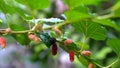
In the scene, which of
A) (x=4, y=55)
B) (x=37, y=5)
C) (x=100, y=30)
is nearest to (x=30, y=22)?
(x=37, y=5)

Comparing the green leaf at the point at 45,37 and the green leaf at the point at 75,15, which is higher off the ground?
the green leaf at the point at 75,15

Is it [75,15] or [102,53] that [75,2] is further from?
[102,53]

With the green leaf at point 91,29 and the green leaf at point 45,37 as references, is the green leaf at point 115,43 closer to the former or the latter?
the green leaf at point 91,29

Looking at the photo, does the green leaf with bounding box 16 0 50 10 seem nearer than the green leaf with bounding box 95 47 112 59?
Yes

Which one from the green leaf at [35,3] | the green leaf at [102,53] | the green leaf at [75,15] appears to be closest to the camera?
the green leaf at [75,15]

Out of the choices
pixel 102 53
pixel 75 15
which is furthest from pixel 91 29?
pixel 102 53

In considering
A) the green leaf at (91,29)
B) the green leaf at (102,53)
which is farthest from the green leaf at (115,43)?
the green leaf at (102,53)

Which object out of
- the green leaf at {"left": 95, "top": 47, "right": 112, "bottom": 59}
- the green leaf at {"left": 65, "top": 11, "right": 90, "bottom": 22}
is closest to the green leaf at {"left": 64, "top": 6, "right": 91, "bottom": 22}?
the green leaf at {"left": 65, "top": 11, "right": 90, "bottom": 22}

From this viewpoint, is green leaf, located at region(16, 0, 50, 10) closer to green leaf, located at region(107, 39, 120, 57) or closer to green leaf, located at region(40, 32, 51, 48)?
green leaf, located at region(40, 32, 51, 48)
